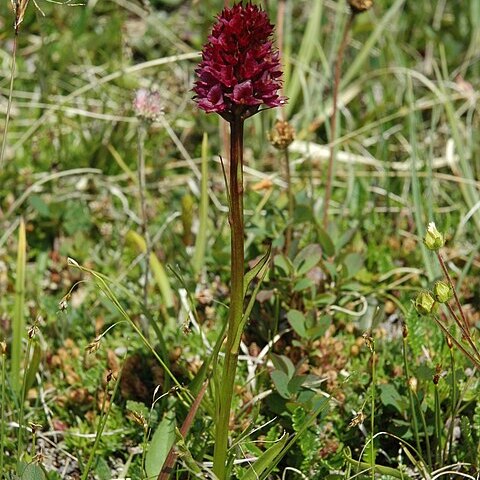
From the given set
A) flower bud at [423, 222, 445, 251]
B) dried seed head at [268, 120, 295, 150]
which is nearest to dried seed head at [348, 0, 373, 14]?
dried seed head at [268, 120, 295, 150]

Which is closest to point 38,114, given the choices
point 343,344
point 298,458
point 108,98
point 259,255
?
point 108,98

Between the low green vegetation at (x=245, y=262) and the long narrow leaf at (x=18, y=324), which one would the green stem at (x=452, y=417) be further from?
the long narrow leaf at (x=18, y=324)

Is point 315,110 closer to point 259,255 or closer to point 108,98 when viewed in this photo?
Result: point 108,98

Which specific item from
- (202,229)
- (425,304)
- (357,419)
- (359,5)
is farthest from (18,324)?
(359,5)

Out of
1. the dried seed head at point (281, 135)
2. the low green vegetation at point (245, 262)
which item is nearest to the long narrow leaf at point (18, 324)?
the low green vegetation at point (245, 262)

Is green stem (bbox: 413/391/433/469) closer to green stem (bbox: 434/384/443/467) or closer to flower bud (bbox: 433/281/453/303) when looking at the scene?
green stem (bbox: 434/384/443/467)

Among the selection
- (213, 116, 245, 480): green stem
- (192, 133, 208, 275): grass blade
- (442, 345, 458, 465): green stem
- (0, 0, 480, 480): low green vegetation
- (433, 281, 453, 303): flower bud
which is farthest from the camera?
(192, 133, 208, 275): grass blade
